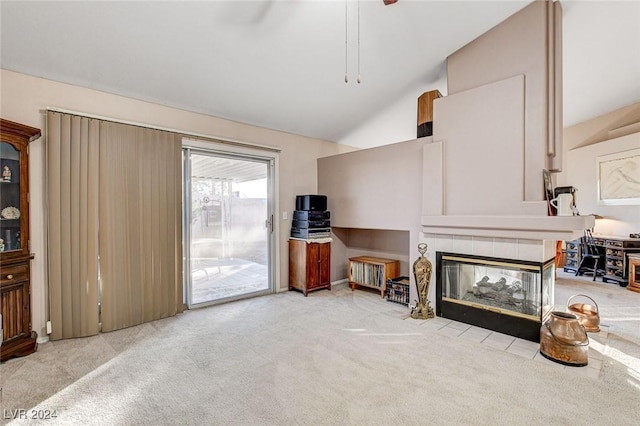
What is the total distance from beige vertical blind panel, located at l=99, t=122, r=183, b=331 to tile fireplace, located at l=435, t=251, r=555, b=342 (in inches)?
126

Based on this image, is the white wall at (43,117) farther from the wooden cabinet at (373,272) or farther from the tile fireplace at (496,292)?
the tile fireplace at (496,292)

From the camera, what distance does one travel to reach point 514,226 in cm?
282

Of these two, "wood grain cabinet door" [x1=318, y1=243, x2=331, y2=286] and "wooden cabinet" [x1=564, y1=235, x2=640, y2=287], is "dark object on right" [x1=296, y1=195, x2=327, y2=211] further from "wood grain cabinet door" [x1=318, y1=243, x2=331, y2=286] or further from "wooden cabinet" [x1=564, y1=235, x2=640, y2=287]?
"wooden cabinet" [x1=564, y1=235, x2=640, y2=287]

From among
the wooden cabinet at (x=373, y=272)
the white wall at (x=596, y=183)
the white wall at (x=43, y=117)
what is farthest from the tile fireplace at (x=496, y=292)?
the white wall at (x=596, y=183)

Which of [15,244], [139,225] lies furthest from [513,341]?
[15,244]

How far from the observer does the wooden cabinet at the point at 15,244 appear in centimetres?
239

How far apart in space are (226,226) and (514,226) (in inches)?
136

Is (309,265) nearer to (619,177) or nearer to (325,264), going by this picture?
(325,264)

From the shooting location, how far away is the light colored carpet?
1795 mm

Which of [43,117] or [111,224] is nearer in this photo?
[43,117]

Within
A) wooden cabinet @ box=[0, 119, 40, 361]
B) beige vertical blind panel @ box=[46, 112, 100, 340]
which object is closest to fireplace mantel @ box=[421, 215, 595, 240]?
beige vertical blind panel @ box=[46, 112, 100, 340]

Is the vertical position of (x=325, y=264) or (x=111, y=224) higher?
(x=111, y=224)

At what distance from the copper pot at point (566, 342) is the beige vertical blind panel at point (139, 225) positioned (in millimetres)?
3777

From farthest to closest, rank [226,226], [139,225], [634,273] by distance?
[634,273], [226,226], [139,225]
